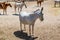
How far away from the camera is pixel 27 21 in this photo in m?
8.04

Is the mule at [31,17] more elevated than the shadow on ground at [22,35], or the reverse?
the mule at [31,17]

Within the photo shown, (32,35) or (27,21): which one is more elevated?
(27,21)

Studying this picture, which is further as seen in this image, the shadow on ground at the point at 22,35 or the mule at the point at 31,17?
the shadow on ground at the point at 22,35

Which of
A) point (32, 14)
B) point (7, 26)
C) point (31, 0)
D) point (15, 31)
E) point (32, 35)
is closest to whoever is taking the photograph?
point (32, 14)

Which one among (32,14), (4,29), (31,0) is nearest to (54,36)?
(32,14)

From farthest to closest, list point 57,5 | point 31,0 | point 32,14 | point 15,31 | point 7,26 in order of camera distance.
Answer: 1. point 31,0
2. point 57,5
3. point 7,26
4. point 15,31
5. point 32,14

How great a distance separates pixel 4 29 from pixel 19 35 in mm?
1328

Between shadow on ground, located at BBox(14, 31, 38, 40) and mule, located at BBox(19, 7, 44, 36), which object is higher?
mule, located at BBox(19, 7, 44, 36)

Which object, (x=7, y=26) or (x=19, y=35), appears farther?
(x=7, y=26)

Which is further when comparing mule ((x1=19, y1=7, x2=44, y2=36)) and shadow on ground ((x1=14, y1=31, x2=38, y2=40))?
shadow on ground ((x1=14, y1=31, x2=38, y2=40))

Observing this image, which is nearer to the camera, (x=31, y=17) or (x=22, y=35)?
(x=31, y=17)

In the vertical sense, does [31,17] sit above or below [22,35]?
above

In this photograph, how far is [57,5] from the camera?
64.5 feet

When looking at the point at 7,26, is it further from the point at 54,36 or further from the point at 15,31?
the point at 54,36
